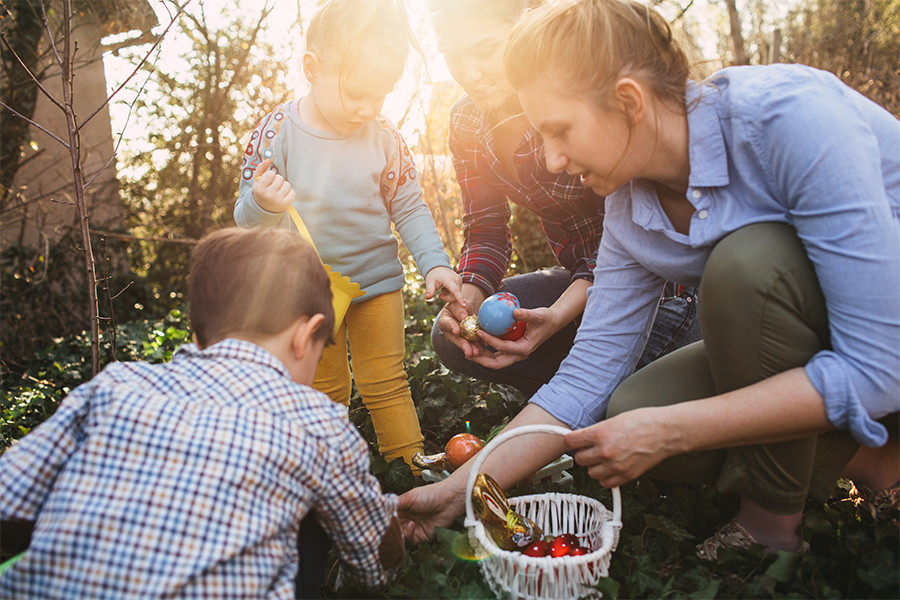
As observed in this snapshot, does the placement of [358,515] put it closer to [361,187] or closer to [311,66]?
[361,187]

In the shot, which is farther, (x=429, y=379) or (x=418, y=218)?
(x=429, y=379)

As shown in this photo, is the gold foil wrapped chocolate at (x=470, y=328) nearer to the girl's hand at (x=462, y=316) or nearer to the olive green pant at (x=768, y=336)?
the girl's hand at (x=462, y=316)

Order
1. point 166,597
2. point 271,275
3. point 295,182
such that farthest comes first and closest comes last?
point 295,182
point 271,275
point 166,597

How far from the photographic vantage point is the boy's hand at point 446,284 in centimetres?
224

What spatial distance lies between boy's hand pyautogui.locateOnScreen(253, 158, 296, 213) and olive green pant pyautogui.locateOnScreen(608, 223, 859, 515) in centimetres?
125

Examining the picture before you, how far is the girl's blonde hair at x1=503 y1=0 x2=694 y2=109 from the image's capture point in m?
1.36

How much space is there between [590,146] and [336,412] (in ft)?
2.72

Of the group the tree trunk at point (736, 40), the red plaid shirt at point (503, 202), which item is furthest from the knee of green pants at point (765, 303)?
the tree trunk at point (736, 40)

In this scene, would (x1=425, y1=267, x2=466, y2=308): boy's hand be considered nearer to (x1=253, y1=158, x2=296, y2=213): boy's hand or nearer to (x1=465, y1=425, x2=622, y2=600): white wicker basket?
(x1=253, y1=158, x2=296, y2=213): boy's hand

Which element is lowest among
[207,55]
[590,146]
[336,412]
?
[336,412]

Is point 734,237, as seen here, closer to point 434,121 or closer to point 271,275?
point 271,275

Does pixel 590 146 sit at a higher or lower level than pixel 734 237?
higher

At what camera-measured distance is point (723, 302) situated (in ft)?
4.52

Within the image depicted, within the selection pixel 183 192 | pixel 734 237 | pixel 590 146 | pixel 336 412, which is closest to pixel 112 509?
pixel 336 412
